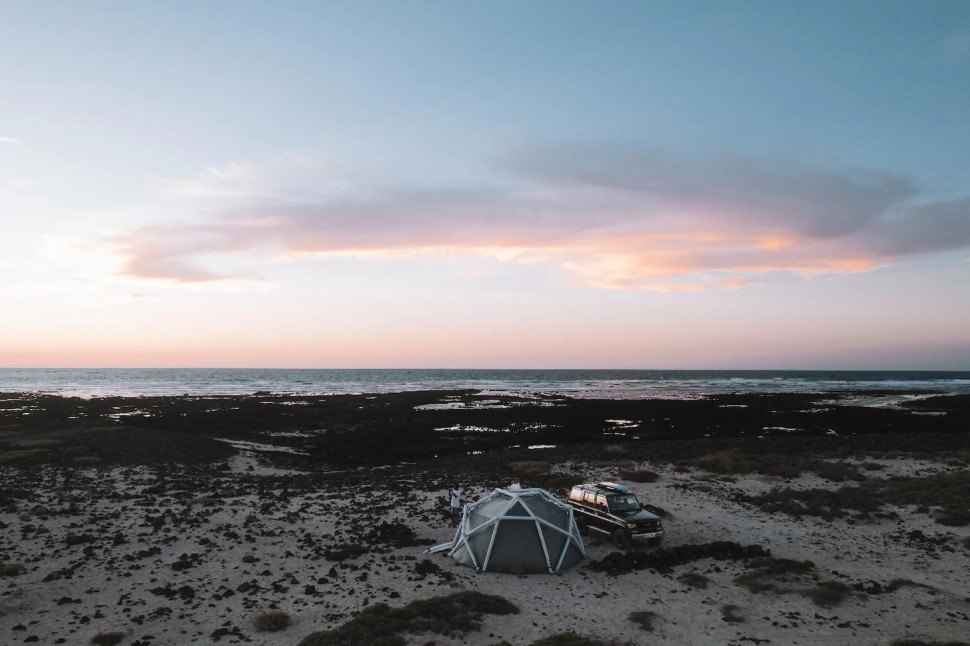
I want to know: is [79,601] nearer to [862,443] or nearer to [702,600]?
[702,600]

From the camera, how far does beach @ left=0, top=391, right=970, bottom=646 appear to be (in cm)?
1445

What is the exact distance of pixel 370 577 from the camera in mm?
17781

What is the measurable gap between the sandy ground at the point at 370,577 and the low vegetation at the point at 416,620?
1.28 ft

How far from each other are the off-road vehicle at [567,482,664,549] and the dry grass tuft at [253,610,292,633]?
1165 centimetres

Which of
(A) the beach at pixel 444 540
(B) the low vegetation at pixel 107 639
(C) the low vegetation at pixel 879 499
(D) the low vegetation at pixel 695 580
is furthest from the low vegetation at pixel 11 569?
A: (C) the low vegetation at pixel 879 499

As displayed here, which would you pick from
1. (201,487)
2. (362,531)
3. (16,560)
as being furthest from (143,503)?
(362,531)

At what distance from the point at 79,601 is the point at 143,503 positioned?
11990mm

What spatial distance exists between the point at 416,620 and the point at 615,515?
371 inches

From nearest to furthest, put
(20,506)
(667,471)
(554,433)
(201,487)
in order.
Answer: (20,506) → (201,487) → (667,471) → (554,433)

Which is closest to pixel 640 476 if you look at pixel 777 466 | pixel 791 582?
pixel 777 466

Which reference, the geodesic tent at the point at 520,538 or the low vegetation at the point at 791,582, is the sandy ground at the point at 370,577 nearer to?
the low vegetation at the point at 791,582

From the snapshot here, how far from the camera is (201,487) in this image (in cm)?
3097

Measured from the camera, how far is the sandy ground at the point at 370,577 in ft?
46.4

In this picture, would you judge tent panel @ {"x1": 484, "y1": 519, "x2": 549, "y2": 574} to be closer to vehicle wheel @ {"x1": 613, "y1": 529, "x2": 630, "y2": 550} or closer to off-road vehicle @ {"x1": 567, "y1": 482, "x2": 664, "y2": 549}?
vehicle wheel @ {"x1": 613, "y1": 529, "x2": 630, "y2": 550}
